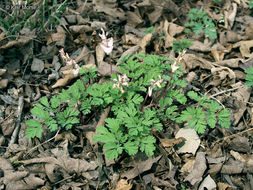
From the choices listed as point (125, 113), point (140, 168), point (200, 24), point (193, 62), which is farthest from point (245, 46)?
point (140, 168)

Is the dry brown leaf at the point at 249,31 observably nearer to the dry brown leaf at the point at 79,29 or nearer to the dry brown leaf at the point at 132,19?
the dry brown leaf at the point at 132,19

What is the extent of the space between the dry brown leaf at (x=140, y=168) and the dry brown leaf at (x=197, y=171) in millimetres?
429

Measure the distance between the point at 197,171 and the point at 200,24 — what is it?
2.50 metres

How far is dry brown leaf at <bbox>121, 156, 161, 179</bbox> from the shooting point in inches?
108

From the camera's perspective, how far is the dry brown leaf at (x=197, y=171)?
2.73 metres

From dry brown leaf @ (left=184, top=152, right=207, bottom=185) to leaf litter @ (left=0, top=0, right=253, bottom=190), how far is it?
1 cm

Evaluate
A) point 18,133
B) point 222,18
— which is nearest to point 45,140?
point 18,133

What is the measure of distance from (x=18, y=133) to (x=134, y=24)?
8.32 feet

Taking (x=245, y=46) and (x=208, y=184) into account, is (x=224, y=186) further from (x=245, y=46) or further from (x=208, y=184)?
(x=245, y=46)

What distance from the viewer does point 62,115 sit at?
2752 mm

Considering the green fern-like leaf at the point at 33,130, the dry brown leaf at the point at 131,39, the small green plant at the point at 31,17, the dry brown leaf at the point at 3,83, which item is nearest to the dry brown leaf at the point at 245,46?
the dry brown leaf at the point at 131,39

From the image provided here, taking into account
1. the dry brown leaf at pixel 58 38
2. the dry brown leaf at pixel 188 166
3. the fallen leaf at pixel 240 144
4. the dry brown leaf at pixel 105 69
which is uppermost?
the dry brown leaf at pixel 58 38

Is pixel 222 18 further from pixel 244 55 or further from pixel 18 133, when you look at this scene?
pixel 18 133

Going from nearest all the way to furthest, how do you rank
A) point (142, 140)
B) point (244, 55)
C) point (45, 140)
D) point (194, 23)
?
point (142, 140) < point (45, 140) < point (244, 55) < point (194, 23)
